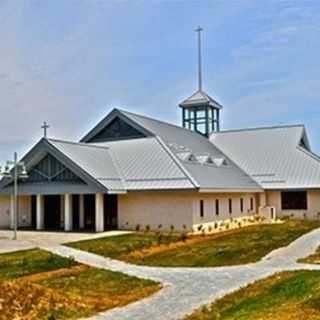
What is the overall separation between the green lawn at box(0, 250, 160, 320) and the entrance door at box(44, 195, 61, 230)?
1253 cm

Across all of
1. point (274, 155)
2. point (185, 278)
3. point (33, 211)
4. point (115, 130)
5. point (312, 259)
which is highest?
point (115, 130)

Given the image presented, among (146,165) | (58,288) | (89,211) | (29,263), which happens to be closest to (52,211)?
(89,211)

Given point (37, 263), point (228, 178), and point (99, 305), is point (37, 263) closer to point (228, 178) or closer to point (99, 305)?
point (99, 305)

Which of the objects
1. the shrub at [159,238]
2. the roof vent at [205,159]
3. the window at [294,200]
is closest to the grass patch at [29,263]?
the shrub at [159,238]

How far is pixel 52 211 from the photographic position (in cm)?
3334

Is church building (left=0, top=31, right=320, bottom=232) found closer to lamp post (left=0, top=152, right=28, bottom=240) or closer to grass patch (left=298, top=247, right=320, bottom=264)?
lamp post (left=0, top=152, right=28, bottom=240)

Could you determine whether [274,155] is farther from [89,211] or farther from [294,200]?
[89,211]

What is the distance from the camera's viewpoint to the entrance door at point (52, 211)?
3316 cm

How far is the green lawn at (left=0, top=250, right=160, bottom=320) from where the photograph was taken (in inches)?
465

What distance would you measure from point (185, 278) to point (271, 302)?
5309 millimetres

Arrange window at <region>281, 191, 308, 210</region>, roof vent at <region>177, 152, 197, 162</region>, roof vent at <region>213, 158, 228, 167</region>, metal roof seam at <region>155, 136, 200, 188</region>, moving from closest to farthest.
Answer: metal roof seam at <region>155, 136, 200, 188</region> < roof vent at <region>177, 152, 197, 162</region> < roof vent at <region>213, 158, 228, 167</region> < window at <region>281, 191, 308, 210</region>

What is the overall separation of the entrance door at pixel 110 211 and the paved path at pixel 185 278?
863cm

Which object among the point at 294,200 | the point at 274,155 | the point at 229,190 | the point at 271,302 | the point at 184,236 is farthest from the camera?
the point at 274,155

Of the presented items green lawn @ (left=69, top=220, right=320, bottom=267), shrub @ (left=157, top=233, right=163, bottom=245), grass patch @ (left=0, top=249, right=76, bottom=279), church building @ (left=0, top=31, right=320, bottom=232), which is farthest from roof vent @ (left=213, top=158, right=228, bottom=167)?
grass patch @ (left=0, top=249, right=76, bottom=279)
